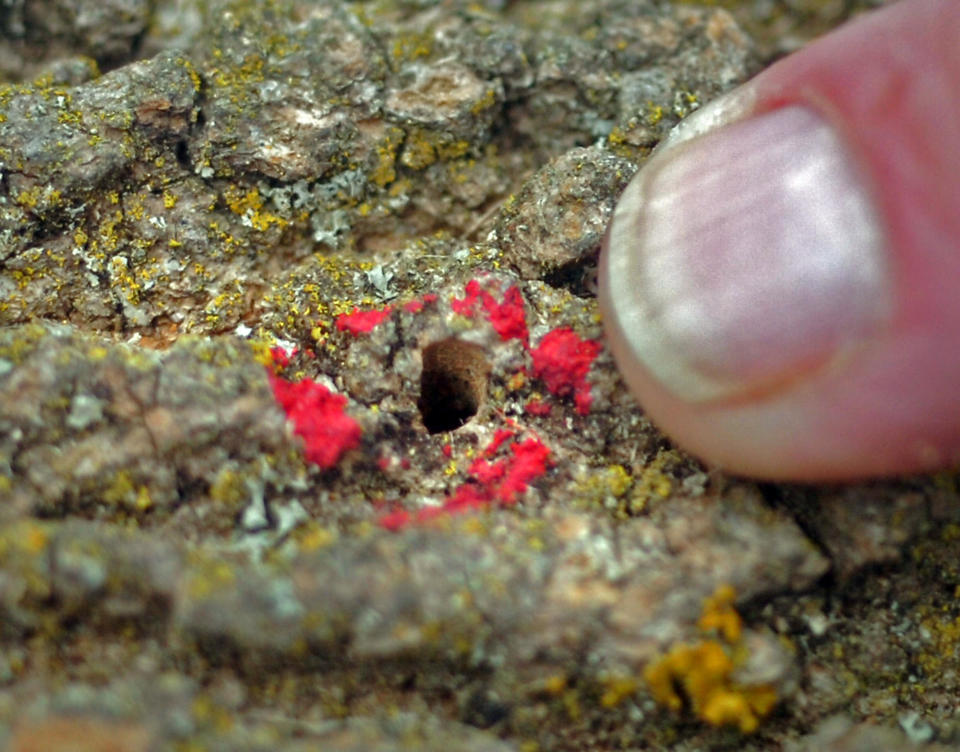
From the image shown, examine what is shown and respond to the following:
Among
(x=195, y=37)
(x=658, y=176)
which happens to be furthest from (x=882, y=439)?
(x=195, y=37)

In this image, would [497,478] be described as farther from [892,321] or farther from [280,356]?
[892,321]

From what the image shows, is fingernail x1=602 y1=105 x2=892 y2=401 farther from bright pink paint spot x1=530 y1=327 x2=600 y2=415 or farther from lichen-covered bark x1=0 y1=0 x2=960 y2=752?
lichen-covered bark x1=0 y1=0 x2=960 y2=752

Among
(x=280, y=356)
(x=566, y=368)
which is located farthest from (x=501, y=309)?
(x=280, y=356)

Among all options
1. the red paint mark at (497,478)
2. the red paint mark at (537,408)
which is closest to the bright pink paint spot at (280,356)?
the red paint mark at (497,478)

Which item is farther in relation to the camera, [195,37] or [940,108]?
[195,37]

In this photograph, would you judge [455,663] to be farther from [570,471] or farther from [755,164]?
[755,164]

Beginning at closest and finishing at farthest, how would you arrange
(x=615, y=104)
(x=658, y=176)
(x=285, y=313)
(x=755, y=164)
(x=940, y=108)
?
(x=940, y=108)
(x=755, y=164)
(x=658, y=176)
(x=285, y=313)
(x=615, y=104)
